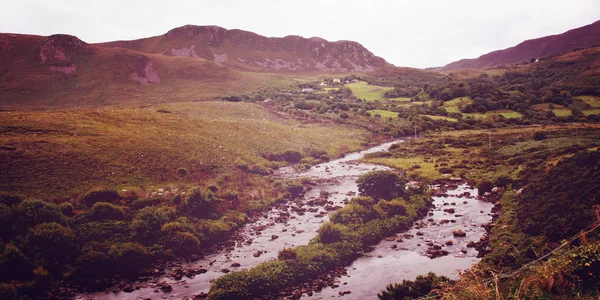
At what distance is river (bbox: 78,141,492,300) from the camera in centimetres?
2384

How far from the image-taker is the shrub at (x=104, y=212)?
101 ft

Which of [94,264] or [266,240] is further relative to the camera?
[266,240]

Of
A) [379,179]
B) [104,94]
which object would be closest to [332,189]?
[379,179]

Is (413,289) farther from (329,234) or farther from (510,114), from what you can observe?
(510,114)

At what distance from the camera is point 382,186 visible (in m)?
39.7

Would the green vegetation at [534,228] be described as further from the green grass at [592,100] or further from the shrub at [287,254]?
the green grass at [592,100]

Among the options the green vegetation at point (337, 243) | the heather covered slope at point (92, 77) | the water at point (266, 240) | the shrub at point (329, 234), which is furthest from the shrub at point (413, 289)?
the heather covered slope at point (92, 77)

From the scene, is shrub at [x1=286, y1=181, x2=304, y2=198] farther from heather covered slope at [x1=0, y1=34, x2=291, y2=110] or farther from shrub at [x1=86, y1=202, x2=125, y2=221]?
heather covered slope at [x1=0, y1=34, x2=291, y2=110]

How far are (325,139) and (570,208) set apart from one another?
181ft

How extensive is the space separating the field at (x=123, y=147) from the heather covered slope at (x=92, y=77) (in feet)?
125

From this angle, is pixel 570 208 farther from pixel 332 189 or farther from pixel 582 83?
pixel 582 83

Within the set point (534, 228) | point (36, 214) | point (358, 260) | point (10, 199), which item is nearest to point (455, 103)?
point (534, 228)

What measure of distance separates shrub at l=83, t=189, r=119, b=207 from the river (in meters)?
13.0

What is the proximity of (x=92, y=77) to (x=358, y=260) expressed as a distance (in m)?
117
